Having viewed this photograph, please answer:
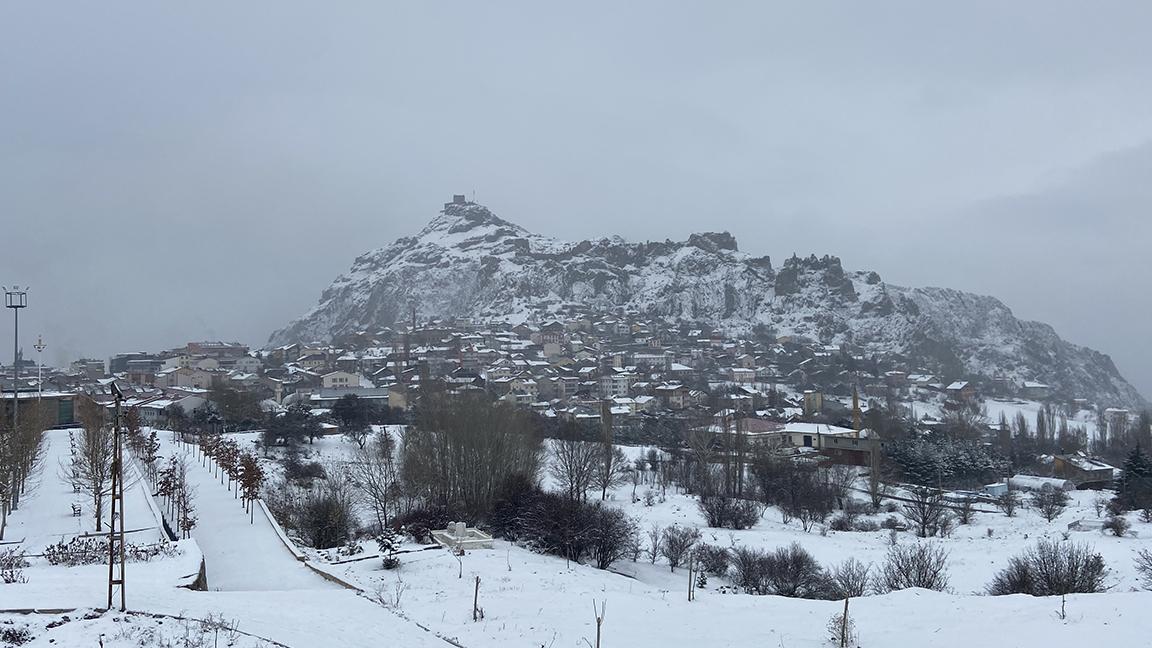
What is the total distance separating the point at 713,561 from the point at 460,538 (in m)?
7.18

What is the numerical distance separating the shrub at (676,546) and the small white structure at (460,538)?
19.0 ft

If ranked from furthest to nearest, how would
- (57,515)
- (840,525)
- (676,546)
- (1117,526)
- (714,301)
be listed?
1. (714,301)
2. (840,525)
3. (1117,526)
4. (676,546)
5. (57,515)

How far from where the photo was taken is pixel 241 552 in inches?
648

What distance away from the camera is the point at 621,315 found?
497 feet

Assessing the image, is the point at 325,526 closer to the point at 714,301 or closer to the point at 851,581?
the point at 851,581

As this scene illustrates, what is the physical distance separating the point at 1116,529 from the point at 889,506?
31.5 ft

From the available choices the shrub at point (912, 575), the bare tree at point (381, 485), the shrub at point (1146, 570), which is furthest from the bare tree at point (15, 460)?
the shrub at point (1146, 570)

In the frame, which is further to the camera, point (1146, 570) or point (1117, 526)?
point (1117, 526)

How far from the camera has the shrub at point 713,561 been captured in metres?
21.6

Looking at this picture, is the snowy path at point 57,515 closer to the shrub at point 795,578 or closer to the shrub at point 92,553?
the shrub at point 92,553

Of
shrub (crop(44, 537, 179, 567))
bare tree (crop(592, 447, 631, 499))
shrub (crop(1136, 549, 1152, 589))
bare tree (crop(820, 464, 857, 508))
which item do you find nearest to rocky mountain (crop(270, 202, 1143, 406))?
bare tree (crop(820, 464, 857, 508))

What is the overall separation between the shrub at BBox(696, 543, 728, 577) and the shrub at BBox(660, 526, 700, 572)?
0.47 meters

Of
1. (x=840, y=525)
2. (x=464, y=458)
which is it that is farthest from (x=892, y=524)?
(x=464, y=458)

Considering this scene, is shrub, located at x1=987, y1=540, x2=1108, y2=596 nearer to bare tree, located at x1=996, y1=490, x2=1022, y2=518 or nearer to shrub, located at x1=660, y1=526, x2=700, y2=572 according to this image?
shrub, located at x1=660, y1=526, x2=700, y2=572
